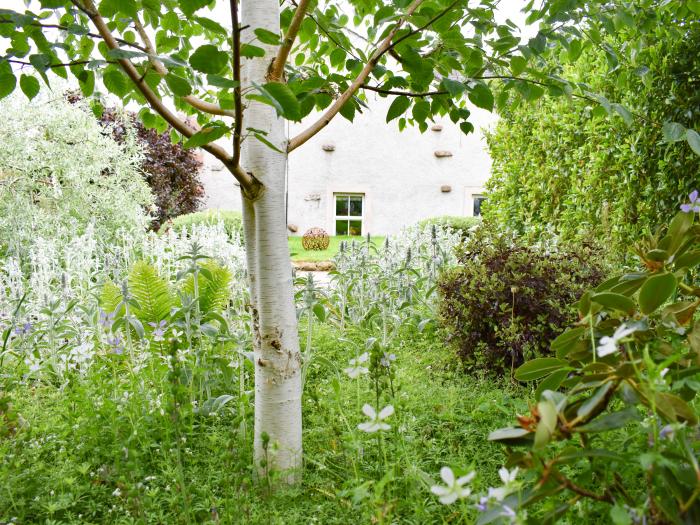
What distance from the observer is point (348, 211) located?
16.3m

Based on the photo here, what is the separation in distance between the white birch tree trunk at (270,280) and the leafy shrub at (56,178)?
645 centimetres

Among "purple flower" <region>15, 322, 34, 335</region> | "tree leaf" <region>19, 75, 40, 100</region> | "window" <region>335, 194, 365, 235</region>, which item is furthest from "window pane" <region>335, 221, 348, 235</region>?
"tree leaf" <region>19, 75, 40, 100</region>

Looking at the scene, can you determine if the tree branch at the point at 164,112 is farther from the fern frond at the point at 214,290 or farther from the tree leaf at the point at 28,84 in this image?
the fern frond at the point at 214,290

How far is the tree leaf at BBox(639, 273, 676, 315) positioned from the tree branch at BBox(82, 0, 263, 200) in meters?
1.07

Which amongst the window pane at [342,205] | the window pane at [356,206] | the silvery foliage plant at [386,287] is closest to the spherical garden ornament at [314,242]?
the window pane at [342,205]

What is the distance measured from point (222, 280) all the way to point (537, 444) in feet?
9.90

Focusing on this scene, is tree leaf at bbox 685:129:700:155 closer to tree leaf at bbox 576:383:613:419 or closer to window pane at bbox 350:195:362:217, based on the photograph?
tree leaf at bbox 576:383:613:419

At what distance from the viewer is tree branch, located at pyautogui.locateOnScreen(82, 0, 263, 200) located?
4.07 ft

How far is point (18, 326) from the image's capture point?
3033 millimetres

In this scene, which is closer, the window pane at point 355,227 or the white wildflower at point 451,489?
the white wildflower at point 451,489

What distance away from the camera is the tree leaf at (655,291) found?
41.8 inches

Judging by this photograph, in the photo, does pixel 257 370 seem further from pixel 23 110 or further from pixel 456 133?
pixel 456 133

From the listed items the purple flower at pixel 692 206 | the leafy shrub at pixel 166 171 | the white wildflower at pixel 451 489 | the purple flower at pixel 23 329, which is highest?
the leafy shrub at pixel 166 171

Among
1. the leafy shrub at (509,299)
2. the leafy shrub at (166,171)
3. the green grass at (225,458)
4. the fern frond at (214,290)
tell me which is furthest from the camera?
the leafy shrub at (166,171)
